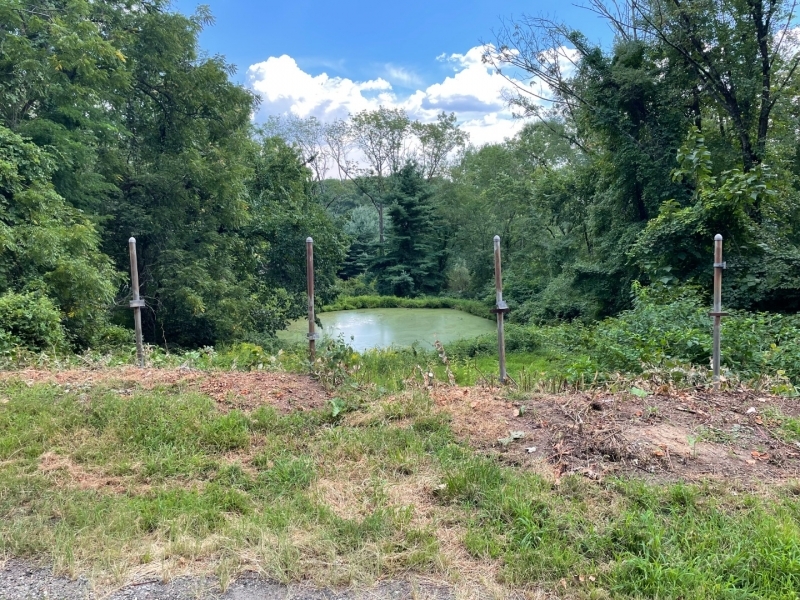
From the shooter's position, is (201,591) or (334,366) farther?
(334,366)

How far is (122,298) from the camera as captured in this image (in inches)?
360

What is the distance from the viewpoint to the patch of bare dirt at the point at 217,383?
3.42m

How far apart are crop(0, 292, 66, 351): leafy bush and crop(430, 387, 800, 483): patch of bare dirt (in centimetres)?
429

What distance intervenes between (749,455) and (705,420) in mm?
423

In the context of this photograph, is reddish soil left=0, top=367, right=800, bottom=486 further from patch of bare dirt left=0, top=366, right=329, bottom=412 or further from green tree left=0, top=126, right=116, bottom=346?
green tree left=0, top=126, right=116, bottom=346

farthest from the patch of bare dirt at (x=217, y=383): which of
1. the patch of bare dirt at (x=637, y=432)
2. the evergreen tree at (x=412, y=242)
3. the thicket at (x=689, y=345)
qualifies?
the evergreen tree at (x=412, y=242)

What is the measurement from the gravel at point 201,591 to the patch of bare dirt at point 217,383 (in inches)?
59.7

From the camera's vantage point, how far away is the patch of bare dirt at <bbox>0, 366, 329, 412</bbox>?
3.42 metres

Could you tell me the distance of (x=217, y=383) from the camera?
12.3 feet

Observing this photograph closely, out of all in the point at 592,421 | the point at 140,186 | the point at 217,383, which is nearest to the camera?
the point at 592,421

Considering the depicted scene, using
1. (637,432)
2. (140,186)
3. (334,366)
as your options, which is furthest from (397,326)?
(637,432)

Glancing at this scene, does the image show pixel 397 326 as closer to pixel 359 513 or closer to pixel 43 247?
pixel 43 247

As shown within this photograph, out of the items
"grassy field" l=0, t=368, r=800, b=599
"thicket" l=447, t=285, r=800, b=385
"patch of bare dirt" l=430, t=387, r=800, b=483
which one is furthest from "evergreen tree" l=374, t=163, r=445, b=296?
"grassy field" l=0, t=368, r=800, b=599

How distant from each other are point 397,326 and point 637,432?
43.7 feet
